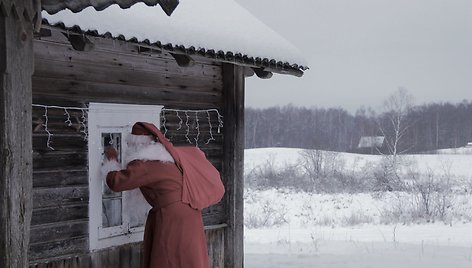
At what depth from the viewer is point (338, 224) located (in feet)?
53.7

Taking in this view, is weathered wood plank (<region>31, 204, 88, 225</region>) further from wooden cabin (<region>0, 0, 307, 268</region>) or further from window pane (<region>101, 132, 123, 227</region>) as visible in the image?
window pane (<region>101, 132, 123, 227</region>)

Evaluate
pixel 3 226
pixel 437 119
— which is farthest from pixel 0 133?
pixel 437 119

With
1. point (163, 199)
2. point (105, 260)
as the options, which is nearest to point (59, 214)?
point (105, 260)

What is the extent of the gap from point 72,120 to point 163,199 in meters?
1.04

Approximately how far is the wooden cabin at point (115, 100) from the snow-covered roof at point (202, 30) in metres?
0.01

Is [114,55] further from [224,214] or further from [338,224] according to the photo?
[338,224]

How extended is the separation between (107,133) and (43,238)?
1.14 m

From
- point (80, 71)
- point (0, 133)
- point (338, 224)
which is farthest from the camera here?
point (338, 224)

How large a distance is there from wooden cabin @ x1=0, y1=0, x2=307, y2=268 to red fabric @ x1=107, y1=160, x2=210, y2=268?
43 centimetres

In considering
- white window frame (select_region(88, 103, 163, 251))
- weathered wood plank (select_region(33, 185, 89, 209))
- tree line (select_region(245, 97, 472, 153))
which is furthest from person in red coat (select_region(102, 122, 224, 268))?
tree line (select_region(245, 97, 472, 153))

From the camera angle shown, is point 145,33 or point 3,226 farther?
point 145,33

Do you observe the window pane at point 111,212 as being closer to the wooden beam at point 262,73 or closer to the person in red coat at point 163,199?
the person in red coat at point 163,199

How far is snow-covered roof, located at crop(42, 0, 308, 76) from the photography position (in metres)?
4.43

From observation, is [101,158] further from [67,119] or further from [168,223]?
[168,223]
